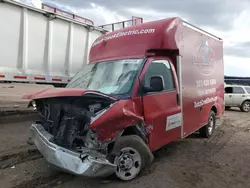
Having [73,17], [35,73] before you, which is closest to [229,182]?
[35,73]

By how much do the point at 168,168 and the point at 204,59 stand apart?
11.2 ft

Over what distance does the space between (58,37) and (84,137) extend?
5785 mm

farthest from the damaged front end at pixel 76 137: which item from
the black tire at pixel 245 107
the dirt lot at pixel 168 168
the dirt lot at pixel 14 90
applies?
the black tire at pixel 245 107

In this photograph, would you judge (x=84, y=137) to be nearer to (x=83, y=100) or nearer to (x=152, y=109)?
(x=83, y=100)

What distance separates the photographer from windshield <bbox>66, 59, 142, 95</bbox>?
4.64m

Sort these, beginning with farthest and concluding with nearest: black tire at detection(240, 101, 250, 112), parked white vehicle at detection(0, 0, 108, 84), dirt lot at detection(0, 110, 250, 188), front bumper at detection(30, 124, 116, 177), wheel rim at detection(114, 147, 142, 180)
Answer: black tire at detection(240, 101, 250, 112) < parked white vehicle at detection(0, 0, 108, 84) < dirt lot at detection(0, 110, 250, 188) < wheel rim at detection(114, 147, 142, 180) < front bumper at detection(30, 124, 116, 177)

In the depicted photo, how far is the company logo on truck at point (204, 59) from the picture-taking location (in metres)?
6.80

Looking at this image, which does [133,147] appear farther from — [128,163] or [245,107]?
[245,107]

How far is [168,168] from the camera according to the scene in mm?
5191

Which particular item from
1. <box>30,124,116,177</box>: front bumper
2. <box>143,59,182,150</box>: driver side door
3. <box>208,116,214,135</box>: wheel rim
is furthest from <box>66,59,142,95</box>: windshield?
<box>208,116,214,135</box>: wheel rim

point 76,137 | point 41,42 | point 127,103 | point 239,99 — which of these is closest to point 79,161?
point 76,137

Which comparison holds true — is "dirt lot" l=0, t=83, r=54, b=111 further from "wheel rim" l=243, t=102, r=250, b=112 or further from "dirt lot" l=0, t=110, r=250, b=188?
"wheel rim" l=243, t=102, r=250, b=112

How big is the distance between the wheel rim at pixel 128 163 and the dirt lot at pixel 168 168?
0.13 m

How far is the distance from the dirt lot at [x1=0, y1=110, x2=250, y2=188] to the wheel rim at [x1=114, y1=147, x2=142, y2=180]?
13cm
